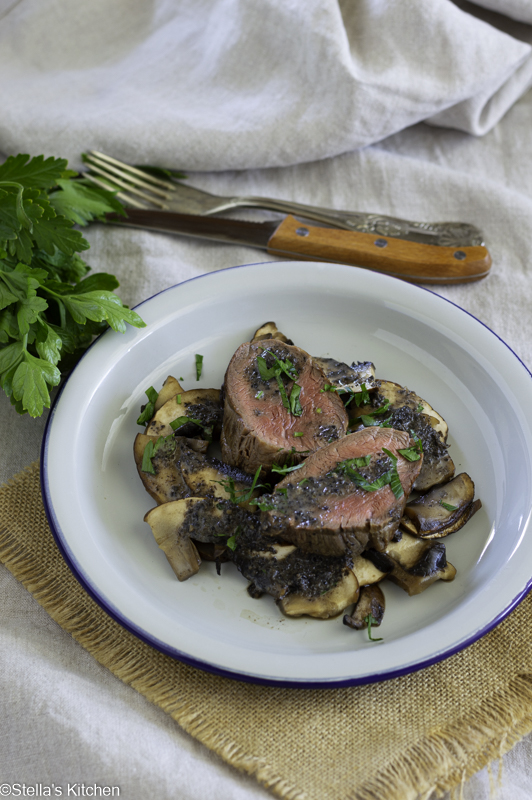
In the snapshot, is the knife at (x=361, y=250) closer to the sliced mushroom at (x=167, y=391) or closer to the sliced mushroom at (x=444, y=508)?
the sliced mushroom at (x=167, y=391)

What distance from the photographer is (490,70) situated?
348cm

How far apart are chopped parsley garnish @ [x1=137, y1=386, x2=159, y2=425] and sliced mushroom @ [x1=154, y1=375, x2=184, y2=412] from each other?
0.06 feet

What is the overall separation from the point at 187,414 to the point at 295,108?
2.06m

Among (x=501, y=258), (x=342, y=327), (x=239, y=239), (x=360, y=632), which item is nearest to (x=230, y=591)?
(x=360, y=632)

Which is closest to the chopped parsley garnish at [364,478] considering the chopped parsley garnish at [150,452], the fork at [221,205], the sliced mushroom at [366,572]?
the sliced mushroom at [366,572]

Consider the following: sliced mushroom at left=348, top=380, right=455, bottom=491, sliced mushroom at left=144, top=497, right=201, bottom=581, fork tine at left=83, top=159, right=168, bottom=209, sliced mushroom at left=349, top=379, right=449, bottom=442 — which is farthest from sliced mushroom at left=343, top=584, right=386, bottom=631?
fork tine at left=83, top=159, right=168, bottom=209

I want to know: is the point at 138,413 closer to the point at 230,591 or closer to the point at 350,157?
the point at 230,591

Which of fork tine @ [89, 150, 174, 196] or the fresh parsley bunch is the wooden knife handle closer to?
fork tine @ [89, 150, 174, 196]

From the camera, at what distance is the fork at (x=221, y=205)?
10.3ft

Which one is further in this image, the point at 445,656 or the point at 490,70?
the point at 490,70

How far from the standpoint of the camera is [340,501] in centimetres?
201

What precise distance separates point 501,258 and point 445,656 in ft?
7.03

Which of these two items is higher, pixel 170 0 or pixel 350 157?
pixel 170 0

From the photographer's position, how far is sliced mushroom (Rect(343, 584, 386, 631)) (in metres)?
1.96
